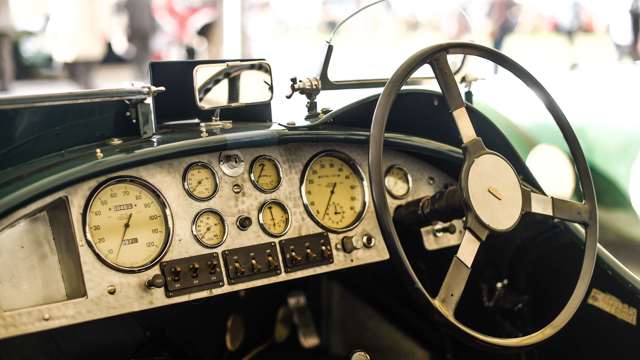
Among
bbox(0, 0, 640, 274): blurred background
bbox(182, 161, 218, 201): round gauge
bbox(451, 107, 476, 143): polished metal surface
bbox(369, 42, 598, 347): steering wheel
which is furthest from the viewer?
bbox(0, 0, 640, 274): blurred background

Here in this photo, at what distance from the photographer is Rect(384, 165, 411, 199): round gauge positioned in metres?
1.92

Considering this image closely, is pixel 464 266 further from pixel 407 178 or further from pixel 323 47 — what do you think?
pixel 323 47

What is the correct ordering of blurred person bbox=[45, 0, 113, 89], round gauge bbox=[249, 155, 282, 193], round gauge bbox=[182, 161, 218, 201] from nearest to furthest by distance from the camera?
round gauge bbox=[182, 161, 218, 201], round gauge bbox=[249, 155, 282, 193], blurred person bbox=[45, 0, 113, 89]

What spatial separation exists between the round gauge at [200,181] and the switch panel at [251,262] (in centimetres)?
16

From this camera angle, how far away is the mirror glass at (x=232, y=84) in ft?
5.98

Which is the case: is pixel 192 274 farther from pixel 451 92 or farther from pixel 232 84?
pixel 451 92

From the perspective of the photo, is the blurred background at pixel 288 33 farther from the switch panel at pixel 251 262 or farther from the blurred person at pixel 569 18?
the switch panel at pixel 251 262

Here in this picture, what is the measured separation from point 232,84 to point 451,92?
68cm

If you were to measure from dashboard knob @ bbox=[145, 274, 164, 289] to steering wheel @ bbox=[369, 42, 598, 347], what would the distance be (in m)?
0.58

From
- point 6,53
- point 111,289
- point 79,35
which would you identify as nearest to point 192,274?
point 111,289

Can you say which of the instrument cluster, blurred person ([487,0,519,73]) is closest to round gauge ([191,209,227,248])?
the instrument cluster

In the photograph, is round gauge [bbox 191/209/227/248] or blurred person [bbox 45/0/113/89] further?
blurred person [bbox 45/0/113/89]

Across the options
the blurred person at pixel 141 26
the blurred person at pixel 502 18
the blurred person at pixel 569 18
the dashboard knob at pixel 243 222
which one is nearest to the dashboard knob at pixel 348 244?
the dashboard knob at pixel 243 222

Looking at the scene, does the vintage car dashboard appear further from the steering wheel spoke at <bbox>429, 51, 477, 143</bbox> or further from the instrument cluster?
the steering wheel spoke at <bbox>429, 51, 477, 143</bbox>
